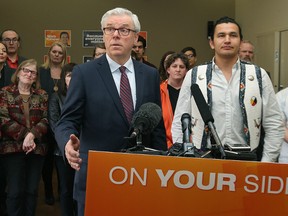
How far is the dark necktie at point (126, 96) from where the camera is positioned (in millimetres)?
1871

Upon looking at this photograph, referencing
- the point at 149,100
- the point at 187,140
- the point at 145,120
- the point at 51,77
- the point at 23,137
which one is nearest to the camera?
the point at 187,140

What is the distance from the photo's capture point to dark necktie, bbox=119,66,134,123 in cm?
187

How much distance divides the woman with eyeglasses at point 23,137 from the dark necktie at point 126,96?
160 centimetres

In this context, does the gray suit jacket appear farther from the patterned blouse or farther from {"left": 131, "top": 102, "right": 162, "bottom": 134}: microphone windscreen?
the patterned blouse

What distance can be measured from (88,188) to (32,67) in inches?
99.3

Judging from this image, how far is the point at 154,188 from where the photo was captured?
1132 millimetres

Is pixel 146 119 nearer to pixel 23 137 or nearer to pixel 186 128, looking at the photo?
pixel 186 128

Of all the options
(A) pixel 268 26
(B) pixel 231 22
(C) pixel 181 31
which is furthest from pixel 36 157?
(C) pixel 181 31

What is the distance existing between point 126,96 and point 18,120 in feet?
5.65

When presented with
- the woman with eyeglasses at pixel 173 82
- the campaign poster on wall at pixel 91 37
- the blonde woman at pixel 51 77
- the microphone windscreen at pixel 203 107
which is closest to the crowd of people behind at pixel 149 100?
the microphone windscreen at pixel 203 107

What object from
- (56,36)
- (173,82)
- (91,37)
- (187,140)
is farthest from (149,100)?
(56,36)

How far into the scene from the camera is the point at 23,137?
3.31m

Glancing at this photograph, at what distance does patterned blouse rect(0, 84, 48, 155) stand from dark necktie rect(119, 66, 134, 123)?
1.65m

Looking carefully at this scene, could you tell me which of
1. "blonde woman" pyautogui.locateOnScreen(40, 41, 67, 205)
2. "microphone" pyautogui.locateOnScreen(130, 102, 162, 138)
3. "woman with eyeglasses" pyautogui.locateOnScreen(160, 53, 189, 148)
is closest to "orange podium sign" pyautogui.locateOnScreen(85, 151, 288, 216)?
"microphone" pyautogui.locateOnScreen(130, 102, 162, 138)
